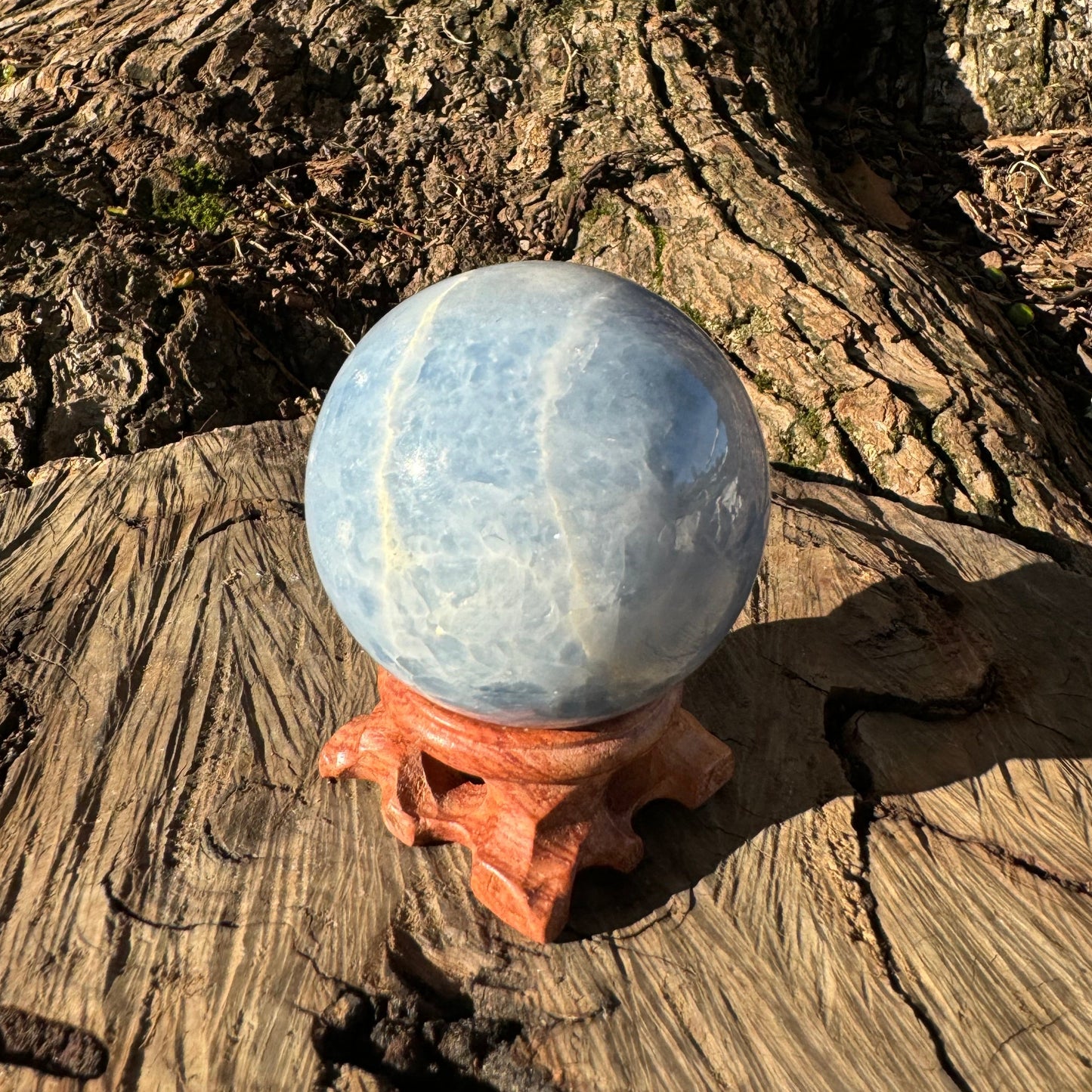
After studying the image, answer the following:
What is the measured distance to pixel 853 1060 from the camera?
155cm

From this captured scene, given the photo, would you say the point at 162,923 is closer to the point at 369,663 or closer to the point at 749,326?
the point at 369,663

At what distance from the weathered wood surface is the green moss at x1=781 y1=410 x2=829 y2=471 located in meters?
0.44

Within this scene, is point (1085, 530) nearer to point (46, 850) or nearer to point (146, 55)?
point (46, 850)

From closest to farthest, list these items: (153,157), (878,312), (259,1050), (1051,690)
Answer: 1. (259,1050)
2. (1051,690)
3. (878,312)
4. (153,157)

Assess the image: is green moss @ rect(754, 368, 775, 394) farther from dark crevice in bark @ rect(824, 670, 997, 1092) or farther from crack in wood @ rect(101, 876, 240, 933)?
crack in wood @ rect(101, 876, 240, 933)

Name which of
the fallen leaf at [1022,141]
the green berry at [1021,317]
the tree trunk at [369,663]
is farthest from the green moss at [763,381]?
the fallen leaf at [1022,141]

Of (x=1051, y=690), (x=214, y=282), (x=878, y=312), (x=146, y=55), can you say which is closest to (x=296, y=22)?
(x=146, y=55)

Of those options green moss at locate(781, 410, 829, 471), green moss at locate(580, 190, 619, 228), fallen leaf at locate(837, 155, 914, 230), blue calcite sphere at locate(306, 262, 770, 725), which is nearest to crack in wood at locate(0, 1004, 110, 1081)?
blue calcite sphere at locate(306, 262, 770, 725)

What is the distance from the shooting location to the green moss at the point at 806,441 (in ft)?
9.66

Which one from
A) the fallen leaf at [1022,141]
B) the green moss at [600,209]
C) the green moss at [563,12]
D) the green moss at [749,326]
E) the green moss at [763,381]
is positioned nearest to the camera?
the green moss at [763,381]

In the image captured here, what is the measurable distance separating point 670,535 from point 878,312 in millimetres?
2036

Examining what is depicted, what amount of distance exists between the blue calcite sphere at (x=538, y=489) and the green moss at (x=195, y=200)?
7.41ft

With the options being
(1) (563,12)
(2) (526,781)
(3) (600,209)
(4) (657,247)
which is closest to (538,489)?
(2) (526,781)

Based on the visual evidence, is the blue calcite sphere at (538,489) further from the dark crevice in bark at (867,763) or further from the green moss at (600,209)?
the green moss at (600,209)
